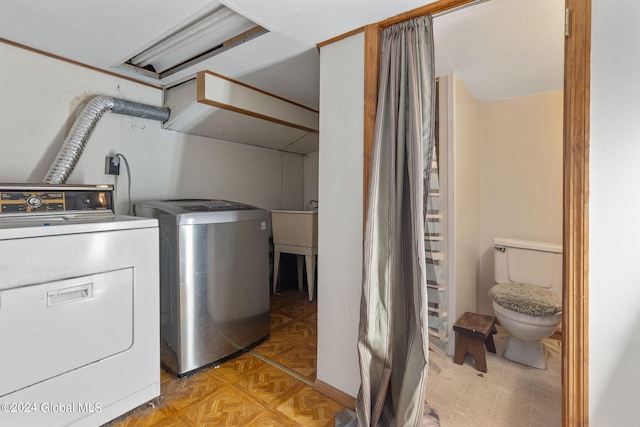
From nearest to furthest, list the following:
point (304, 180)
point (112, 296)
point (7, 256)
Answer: point (7, 256) → point (112, 296) → point (304, 180)

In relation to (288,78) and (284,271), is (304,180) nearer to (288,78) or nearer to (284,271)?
(284,271)

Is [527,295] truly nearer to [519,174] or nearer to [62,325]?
[519,174]

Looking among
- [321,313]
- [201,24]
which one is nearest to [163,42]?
[201,24]

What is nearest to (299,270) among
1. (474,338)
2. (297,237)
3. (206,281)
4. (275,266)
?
(275,266)

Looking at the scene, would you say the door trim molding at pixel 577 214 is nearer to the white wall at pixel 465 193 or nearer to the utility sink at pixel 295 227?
the white wall at pixel 465 193

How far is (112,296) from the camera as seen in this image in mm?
1363

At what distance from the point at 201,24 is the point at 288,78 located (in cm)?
70

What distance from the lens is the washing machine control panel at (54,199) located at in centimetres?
136

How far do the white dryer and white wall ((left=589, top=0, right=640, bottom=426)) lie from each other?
74.9 inches

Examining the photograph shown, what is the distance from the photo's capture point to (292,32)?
4.83 ft

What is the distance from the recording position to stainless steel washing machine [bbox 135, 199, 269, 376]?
1694mm

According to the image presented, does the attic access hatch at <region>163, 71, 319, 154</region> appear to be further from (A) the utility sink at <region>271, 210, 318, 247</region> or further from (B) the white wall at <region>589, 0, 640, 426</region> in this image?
(B) the white wall at <region>589, 0, 640, 426</region>

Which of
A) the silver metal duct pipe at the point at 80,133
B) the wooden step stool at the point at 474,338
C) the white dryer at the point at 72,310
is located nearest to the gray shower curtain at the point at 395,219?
the wooden step stool at the point at 474,338

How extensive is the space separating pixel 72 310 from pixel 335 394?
1.31 metres
